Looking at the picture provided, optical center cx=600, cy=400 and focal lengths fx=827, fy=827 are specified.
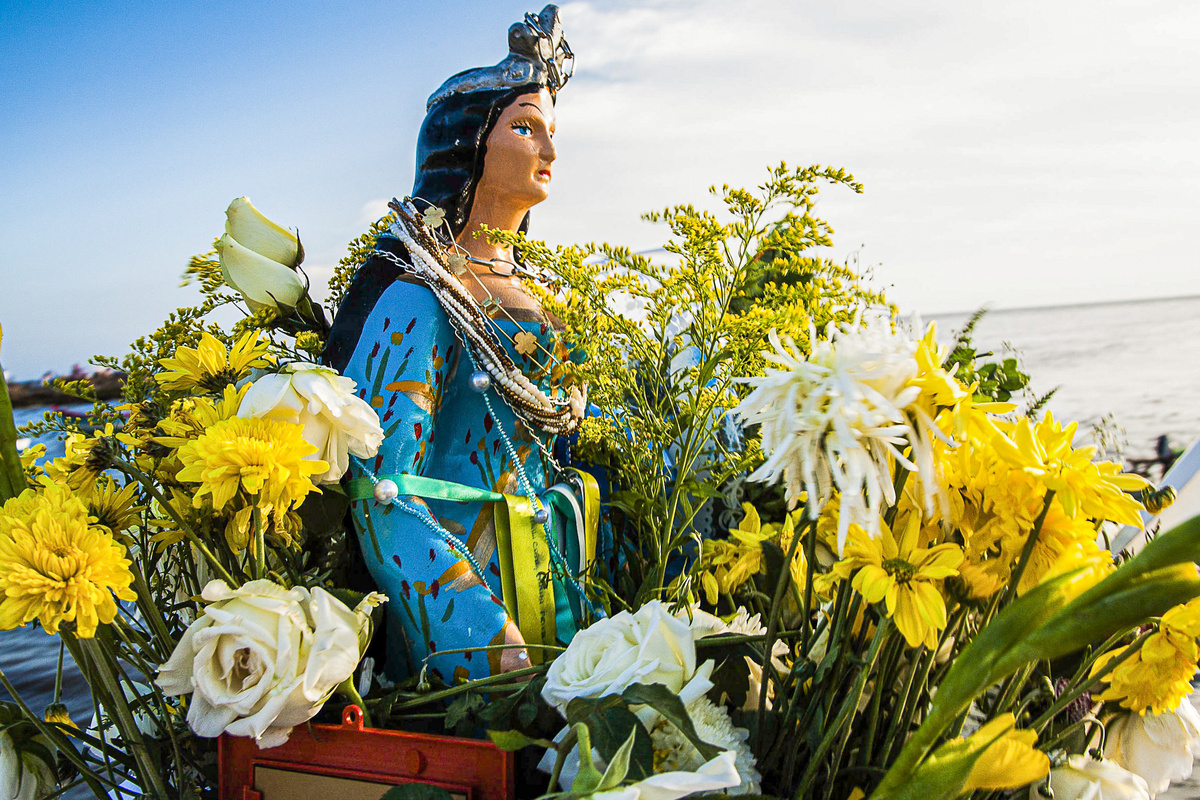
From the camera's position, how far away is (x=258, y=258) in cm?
128

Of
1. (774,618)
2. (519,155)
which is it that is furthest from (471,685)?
(519,155)

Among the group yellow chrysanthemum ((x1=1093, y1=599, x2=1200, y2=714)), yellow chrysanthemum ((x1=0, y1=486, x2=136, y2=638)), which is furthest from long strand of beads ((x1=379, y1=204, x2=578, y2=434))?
yellow chrysanthemum ((x1=1093, y1=599, x2=1200, y2=714))

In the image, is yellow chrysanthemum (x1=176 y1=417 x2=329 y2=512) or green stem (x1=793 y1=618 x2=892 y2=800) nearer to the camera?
green stem (x1=793 y1=618 x2=892 y2=800)

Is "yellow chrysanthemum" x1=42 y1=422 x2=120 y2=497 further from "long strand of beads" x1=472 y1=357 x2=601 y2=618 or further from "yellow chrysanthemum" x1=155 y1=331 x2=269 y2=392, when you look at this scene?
"long strand of beads" x1=472 y1=357 x2=601 y2=618

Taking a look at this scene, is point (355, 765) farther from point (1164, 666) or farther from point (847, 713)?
point (1164, 666)

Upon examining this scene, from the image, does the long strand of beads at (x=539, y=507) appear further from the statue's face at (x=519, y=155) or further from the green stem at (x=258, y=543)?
the green stem at (x=258, y=543)

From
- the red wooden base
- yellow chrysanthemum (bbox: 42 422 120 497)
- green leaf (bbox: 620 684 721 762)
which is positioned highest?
yellow chrysanthemum (bbox: 42 422 120 497)

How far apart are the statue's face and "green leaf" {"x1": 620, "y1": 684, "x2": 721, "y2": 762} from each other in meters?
0.91

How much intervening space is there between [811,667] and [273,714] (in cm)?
48

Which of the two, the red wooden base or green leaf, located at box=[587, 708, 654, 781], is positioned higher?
green leaf, located at box=[587, 708, 654, 781]

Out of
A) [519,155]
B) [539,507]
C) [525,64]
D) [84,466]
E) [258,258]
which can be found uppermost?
[525,64]

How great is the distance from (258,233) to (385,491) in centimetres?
A: 51

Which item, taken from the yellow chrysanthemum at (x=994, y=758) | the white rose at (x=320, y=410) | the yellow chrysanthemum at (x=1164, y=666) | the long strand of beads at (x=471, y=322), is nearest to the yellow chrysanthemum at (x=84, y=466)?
the white rose at (x=320, y=410)

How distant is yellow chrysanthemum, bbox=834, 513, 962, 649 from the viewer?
1.97ft
